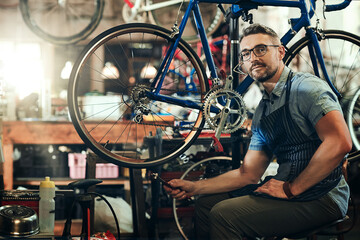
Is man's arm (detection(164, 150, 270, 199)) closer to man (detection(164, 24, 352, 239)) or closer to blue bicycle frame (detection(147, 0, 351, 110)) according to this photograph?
man (detection(164, 24, 352, 239))

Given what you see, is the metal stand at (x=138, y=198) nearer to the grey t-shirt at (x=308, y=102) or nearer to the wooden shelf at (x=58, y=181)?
the wooden shelf at (x=58, y=181)

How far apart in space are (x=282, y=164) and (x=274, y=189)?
21cm

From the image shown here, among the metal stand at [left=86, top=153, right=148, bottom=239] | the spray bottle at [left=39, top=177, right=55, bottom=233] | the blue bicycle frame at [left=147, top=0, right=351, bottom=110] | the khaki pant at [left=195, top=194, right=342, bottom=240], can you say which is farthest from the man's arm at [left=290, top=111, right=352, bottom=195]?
the spray bottle at [left=39, top=177, right=55, bottom=233]

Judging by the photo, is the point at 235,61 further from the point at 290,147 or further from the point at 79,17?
the point at 79,17

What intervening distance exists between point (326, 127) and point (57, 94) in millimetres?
4278

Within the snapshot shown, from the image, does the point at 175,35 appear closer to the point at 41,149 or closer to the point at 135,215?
the point at 135,215

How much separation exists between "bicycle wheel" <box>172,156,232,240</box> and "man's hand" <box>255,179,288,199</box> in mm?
815

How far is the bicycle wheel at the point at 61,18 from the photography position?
4316 millimetres

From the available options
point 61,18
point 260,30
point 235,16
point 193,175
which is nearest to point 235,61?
point 235,16

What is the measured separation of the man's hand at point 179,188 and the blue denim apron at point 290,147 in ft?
0.98

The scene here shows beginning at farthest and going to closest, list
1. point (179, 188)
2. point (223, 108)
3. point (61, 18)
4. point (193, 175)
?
point (61, 18), point (193, 175), point (223, 108), point (179, 188)

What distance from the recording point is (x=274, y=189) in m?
2.30

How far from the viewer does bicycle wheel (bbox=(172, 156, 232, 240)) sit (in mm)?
3161

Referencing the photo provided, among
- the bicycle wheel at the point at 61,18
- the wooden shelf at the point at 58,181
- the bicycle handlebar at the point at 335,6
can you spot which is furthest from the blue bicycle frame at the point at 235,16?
the bicycle wheel at the point at 61,18
